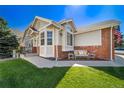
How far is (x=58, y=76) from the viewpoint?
6.83m

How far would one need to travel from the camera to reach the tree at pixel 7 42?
7152 mm

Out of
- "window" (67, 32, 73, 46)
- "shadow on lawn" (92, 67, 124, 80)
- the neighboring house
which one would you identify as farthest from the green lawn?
"window" (67, 32, 73, 46)

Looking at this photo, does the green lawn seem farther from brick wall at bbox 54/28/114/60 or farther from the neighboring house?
the neighboring house

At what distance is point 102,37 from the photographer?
7.45m

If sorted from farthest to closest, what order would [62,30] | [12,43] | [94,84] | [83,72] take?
1. [62,30]
2. [12,43]
3. [83,72]
4. [94,84]

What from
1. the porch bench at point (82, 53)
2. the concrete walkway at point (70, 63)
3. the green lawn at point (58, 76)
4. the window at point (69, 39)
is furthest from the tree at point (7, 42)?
the porch bench at point (82, 53)

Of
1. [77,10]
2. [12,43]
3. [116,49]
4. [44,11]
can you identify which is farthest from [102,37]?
[12,43]

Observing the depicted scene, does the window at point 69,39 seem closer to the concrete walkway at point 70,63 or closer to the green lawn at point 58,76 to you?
the concrete walkway at point 70,63

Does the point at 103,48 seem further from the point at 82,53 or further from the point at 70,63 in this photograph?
the point at 70,63

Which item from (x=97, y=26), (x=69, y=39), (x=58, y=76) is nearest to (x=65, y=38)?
(x=69, y=39)

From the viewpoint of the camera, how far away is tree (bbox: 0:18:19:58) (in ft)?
23.5

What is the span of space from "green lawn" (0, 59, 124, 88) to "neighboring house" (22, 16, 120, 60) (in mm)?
561
